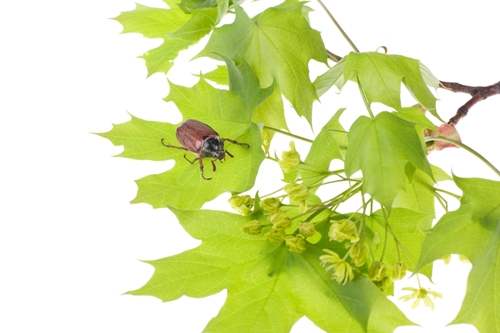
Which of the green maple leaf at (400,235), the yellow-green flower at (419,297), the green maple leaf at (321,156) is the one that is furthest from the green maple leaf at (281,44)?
the yellow-green flower at (419,297)

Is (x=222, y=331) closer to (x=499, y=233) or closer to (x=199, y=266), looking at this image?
(x=199, y=266)

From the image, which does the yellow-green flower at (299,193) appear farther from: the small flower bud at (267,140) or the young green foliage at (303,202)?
the small flower bud at (267,140)

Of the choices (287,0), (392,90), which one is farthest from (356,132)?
(287,0)

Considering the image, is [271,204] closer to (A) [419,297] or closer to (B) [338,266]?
(B) [338,266]

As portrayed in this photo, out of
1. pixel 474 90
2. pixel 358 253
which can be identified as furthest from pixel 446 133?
pixel 358 253

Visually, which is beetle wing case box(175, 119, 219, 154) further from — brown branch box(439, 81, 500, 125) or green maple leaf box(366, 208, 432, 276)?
brown branch box(439, 81, 500, 125)

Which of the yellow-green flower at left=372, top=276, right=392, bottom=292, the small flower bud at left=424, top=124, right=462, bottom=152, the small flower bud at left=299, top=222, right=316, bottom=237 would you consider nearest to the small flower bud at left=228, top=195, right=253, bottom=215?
the small flower bud at left=299, top=222, right=316, bottom=237
